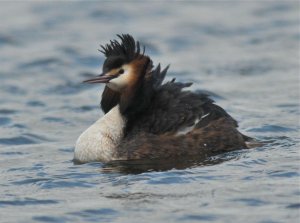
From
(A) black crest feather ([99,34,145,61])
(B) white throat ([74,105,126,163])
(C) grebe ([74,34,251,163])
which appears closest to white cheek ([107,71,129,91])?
(C) grebe ([74,34,251,163])

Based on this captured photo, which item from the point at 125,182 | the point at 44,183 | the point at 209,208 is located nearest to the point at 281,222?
the point at 209,208

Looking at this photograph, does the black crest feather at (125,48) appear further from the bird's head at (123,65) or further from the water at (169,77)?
the water at (169,77)

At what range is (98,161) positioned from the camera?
1362 centimetres

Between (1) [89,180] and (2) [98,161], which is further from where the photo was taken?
(2) [98,161]

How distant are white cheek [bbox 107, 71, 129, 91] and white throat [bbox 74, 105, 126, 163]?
1.36 ft

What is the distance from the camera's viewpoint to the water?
1143 centimetres

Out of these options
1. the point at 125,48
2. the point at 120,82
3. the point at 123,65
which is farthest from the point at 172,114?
the point at 125,48

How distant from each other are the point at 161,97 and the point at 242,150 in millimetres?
1331

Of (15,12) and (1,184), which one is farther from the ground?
(15,12)

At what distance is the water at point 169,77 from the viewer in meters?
11.4

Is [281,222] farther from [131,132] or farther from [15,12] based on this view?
[15,12]

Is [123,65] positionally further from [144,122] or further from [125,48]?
[144,122]

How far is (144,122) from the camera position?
13609 mm

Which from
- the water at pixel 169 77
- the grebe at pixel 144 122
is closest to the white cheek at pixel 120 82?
the grebe at pixel 144 122
